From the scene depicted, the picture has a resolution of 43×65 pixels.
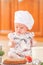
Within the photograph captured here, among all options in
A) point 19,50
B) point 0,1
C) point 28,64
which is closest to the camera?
point 28,64

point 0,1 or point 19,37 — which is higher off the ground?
point 0,1

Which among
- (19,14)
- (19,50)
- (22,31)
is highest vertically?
(19,14)

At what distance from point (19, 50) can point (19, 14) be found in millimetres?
234

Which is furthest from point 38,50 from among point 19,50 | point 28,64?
point 19,50

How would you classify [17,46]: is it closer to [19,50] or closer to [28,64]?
[19,50]

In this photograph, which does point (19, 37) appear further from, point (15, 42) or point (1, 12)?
point (1, 12)

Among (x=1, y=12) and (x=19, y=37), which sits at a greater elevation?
(x=1, y=12)

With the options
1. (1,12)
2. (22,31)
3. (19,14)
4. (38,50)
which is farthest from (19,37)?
(1,12)

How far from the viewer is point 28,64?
95 centimetres

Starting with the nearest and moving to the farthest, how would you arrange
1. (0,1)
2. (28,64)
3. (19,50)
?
(28,64)
(19,50)
(0,1)

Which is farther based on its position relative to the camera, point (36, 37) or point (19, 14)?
point (36, 37)

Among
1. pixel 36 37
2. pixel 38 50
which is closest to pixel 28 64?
pixel 38 50

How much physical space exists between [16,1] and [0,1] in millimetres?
140

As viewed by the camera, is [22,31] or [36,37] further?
[36,37]
